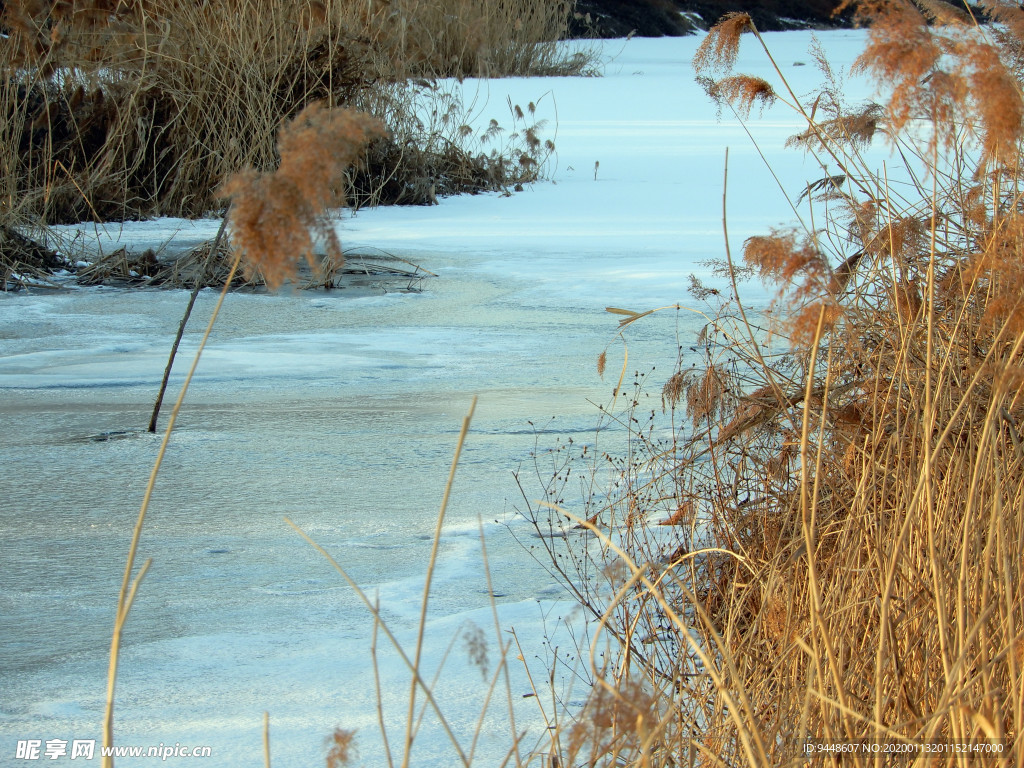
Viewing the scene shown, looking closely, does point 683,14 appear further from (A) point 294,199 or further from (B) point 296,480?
(A) point 294,199

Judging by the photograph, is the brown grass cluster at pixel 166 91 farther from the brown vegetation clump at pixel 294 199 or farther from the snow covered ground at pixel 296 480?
the brown vegetation clump at pixel 294 199

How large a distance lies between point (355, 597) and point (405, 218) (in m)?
5.54

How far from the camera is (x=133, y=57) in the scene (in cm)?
733

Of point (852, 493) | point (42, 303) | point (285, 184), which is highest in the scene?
point (285, 184)

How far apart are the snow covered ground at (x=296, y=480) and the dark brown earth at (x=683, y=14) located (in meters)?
27.5

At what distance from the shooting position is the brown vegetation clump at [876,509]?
1.19 meters

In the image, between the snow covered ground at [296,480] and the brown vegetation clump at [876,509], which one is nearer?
the brown vegetation clump at [876,509]

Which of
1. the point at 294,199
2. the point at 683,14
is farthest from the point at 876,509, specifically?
the point at 683,14

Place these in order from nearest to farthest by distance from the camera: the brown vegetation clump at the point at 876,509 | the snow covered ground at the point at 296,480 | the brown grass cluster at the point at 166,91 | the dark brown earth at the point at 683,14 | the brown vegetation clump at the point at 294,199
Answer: the brown vegetation clump at the point at 294,199 < the brown vegetation clump at the point at 876,509 < the snow covered ground at the point at 296,480 < the brown grass cluster at the point at 166,91 < the dark brown earth at the point at 683,14

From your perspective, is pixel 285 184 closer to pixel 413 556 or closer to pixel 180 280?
pixel 413 556

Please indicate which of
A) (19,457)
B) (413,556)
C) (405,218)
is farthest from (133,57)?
(413,556)

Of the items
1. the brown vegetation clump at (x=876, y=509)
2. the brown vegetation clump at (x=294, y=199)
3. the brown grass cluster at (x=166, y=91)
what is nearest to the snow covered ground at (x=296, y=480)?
the brown vegetation clump at (x=876, y=509)

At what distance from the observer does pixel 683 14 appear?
3497cm

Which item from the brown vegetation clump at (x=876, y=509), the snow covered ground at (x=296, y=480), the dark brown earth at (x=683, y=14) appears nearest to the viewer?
the brown vegetation clump at (x=876, y=509)
